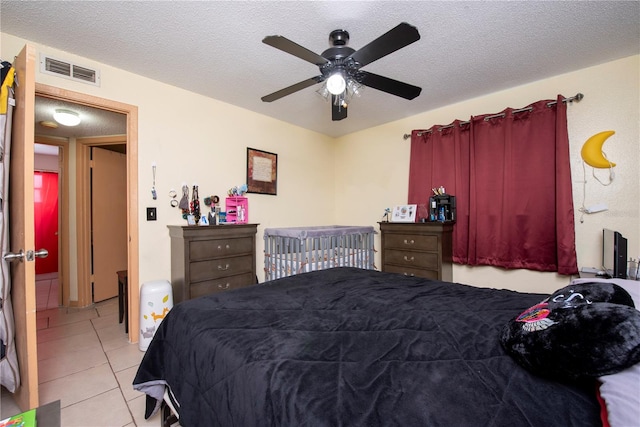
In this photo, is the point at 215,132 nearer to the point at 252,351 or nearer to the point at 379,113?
the point at 379,113

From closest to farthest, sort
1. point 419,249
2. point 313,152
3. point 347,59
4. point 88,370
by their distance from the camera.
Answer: point 347,59 → point 88,370 → point 419,249 → point 313,152

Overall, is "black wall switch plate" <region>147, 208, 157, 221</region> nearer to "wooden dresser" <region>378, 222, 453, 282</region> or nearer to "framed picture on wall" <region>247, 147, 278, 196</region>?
"framed picture on wall" <region>247, 147, 278, 196</region>

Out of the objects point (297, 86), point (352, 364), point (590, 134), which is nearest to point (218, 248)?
point (297, 86)

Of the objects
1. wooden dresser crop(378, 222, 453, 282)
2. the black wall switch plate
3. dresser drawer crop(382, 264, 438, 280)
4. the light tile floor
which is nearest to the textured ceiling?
the black wall switch plate

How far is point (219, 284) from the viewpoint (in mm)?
2668

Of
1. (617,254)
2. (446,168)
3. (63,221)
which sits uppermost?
(446,168)

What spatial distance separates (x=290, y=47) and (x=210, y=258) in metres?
1.99

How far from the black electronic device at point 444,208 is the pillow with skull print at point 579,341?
2.31 m

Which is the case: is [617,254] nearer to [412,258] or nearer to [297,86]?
[412,258]

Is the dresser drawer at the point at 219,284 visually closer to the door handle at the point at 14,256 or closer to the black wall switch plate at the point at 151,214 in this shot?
the black wall switch plate at the point at 151,214

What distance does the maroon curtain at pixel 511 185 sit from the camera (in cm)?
240

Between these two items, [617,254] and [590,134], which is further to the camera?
[590,134]

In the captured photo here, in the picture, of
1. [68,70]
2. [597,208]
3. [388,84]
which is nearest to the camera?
[388,84]

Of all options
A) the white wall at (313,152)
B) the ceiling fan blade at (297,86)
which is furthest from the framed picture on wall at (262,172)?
the ceiling fan blade at (297,86)
